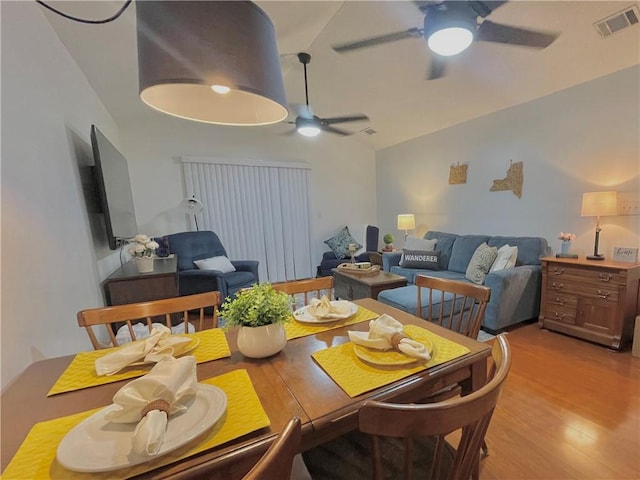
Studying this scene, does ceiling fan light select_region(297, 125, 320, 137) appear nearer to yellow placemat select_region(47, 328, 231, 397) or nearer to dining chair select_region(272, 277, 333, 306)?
dining chair select_region(272, 277, 333, 306)

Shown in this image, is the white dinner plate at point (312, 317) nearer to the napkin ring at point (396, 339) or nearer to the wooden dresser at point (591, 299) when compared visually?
the napkin ring at point (396, 339)

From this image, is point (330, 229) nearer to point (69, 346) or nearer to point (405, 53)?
point (405, 53)

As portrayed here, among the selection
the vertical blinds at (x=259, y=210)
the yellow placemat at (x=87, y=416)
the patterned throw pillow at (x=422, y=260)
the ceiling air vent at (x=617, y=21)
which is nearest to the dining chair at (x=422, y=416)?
the yellow placemat at (x=87, y=416)

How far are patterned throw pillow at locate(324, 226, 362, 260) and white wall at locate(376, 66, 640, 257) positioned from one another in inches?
53.8

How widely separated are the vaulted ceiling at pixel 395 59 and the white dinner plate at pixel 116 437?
2.26 meters

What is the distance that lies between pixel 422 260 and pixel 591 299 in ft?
5.46

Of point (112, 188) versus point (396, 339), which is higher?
point (112, 188)

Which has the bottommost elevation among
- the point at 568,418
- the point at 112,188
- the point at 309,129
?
the point at 568,418

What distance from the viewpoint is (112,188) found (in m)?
2.34

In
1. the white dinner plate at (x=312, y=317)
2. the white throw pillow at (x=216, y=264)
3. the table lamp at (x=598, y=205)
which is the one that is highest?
the table lamp at (x=598, y=205)

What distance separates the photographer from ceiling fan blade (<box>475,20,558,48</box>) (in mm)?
1948

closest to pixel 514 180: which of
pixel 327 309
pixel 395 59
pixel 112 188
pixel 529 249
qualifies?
pixel 529 249

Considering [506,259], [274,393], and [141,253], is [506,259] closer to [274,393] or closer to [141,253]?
[274,393]

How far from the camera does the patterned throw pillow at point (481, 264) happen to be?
302 centimetres
